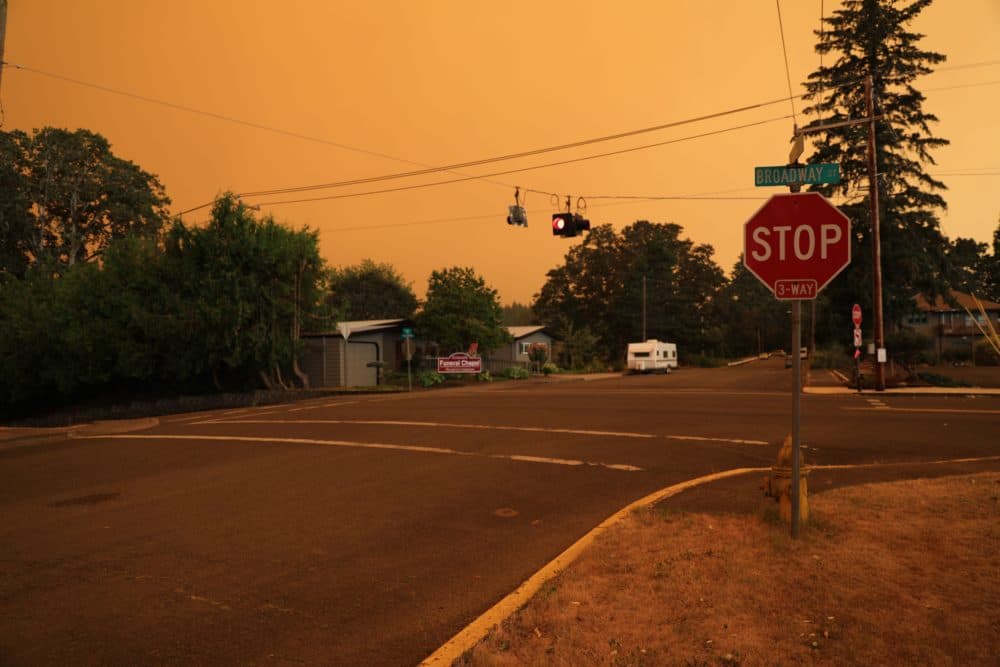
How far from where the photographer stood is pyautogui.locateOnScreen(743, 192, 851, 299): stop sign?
18.5 feet

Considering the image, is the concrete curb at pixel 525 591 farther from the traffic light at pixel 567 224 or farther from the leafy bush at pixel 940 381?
the leafy bush at pixel 940 381

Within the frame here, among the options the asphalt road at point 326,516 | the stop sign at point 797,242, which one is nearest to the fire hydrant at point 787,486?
the stop sign at point 797,242

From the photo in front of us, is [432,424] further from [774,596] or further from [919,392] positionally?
[919,392]

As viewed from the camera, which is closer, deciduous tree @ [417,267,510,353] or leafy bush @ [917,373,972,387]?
leafy bush @ [917,373,972,387]

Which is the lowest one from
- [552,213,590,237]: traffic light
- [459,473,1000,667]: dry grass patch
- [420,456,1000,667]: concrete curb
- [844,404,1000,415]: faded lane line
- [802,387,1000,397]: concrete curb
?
[802,387,1000,397]: concrete curb

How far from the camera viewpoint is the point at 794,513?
5668 millimetres

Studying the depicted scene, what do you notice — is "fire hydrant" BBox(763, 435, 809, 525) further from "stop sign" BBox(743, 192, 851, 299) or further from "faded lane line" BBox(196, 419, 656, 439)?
"faded lane line" BBox(196, 419, 656, 439)

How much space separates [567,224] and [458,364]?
16820mm

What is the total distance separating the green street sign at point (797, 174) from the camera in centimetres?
621

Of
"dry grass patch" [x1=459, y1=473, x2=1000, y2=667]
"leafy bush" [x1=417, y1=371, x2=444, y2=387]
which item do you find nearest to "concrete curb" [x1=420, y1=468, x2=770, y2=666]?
"dry grass patch" [x1=459, y1=473, x2=1000, y2=667]

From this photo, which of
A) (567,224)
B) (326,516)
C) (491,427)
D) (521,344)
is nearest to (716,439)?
(491,427)

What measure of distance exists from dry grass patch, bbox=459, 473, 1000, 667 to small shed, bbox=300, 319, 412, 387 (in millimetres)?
31327

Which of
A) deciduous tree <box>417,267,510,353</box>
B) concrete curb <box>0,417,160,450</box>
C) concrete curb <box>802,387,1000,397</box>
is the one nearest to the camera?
concrete curb <box>0,417,160,450</box>

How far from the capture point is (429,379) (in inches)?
1410
